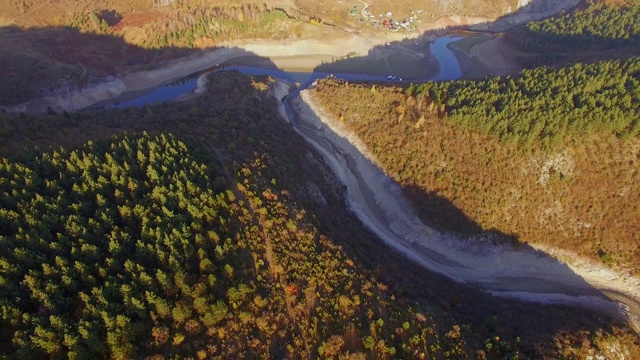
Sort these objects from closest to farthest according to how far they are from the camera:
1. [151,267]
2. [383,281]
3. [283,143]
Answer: [151,267]
[383,281]
[283,143]

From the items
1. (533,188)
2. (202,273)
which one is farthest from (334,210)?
(533,188)

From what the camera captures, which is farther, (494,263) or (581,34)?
(581,34)

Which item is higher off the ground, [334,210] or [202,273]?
[202,273]

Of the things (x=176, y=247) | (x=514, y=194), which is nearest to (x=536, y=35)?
(x=514, y=194)

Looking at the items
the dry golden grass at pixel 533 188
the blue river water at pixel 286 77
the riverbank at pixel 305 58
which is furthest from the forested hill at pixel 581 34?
the dry golden grass at pixel 533 188

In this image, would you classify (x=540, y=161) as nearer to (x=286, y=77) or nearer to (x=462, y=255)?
(x=462, y=255)

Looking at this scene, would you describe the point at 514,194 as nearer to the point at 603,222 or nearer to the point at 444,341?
the point at 603,222

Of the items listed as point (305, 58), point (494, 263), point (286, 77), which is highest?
point (305, 58)
